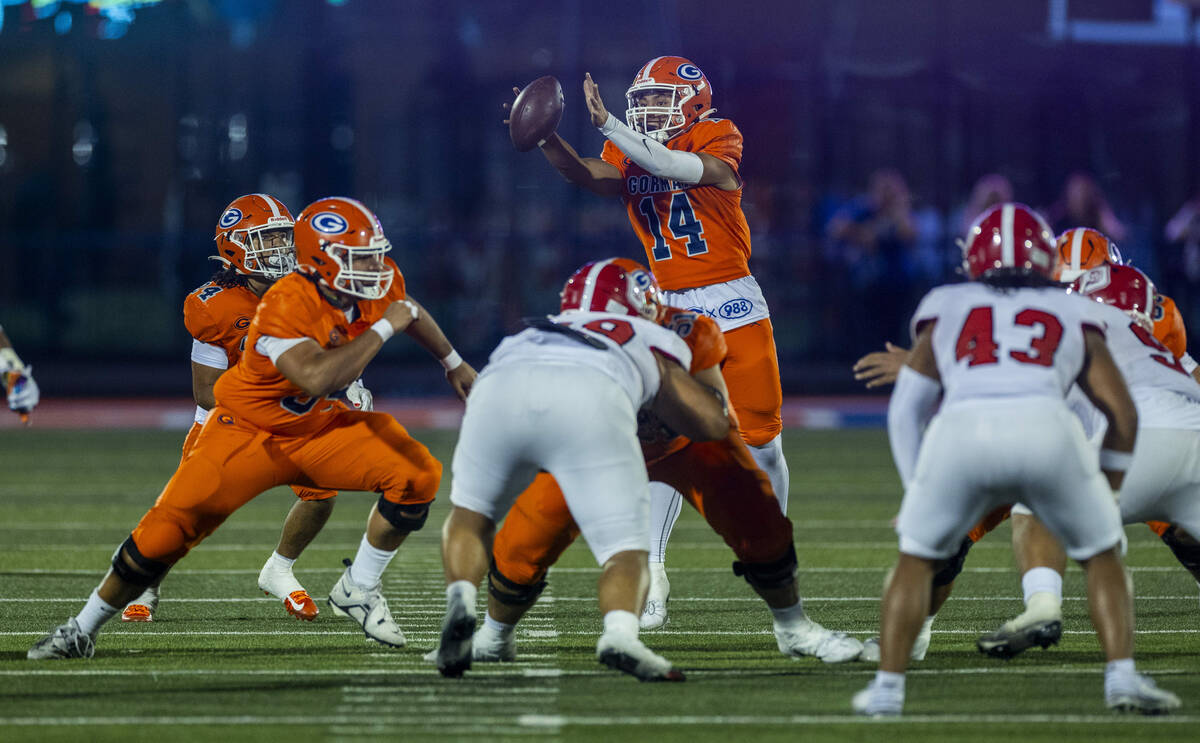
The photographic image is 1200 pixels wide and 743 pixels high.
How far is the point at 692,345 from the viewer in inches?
212

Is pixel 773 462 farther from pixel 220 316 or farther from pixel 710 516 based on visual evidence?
pixel 220 316

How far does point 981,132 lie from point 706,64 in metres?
3.15

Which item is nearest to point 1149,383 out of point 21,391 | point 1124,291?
point 1124,291

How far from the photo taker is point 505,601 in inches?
217

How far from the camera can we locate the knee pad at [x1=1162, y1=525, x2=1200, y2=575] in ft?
19.2

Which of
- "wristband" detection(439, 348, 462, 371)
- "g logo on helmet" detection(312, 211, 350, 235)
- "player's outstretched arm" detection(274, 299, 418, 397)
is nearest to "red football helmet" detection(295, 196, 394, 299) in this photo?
"g logo on helmet" detection(312, 211, 350, 235)

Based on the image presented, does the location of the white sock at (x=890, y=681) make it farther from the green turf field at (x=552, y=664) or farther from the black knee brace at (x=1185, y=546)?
the black knee brace at (x=1185, y=546)

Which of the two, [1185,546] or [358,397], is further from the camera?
[358,397]

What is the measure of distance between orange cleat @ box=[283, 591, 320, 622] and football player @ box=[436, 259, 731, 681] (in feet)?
5.20

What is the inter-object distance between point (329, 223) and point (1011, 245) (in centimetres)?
Answer: 234

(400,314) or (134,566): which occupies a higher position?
(400,314)

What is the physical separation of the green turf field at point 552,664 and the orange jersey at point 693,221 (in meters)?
1.40

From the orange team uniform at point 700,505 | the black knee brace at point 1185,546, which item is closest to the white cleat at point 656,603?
the orange team uniform at point 700,505

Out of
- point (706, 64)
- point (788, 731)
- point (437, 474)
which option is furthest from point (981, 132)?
point (788, 731)
